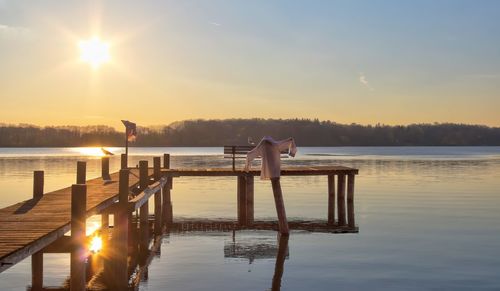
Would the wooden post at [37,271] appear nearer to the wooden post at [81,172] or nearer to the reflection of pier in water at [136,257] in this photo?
the reflection of pier in water at [136,257]

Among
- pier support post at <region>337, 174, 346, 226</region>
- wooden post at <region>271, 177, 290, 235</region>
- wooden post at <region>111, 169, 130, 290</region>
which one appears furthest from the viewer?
pier support post at <region>337, 174, 346, 226</region>

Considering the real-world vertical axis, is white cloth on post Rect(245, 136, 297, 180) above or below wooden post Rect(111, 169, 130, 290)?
above

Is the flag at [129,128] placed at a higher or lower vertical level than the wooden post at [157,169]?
higher

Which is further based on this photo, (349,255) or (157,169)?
(157,169)

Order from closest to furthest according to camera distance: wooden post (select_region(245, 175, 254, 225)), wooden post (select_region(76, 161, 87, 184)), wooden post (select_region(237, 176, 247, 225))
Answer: wooden post (select_region(76, 161, 87, 184)) < wooden post (select_region(245, 175, 254, 225)) < wooden post (select_region(237, 176, 247, 225))

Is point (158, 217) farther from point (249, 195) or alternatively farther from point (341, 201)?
point (341, 201)

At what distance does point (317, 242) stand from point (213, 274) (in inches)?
324

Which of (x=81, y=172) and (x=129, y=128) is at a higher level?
(x=129, y=128)

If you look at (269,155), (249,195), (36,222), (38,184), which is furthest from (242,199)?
(36,222)

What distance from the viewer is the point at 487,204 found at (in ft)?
152

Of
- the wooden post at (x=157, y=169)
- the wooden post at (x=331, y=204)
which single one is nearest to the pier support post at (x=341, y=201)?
the wooden post at (x=331, y=204)

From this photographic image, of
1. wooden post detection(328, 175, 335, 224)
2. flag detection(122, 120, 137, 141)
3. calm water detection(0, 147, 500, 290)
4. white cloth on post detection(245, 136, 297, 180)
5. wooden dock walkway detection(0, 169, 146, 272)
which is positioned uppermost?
flag detection(122, 120, 137, 141)

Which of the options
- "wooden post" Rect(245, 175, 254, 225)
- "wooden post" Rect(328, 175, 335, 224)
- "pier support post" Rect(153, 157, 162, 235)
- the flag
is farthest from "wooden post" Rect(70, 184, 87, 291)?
"wooden post" Rect(328, 175, 335, 224)

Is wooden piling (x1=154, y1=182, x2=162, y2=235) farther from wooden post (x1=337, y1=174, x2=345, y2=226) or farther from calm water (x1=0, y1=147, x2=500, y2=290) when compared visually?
wooden post (x1=337, y1=174, x2=345, y2=226)
